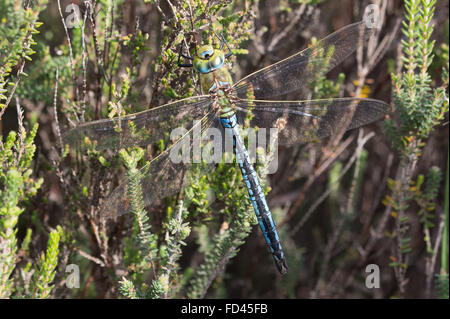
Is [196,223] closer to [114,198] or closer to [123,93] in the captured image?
[114,198]

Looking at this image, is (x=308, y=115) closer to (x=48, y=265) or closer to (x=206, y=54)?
(x=206, y=54)

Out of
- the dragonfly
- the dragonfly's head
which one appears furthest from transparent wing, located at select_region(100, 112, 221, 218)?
the dragonfly's head

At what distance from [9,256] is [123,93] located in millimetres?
712

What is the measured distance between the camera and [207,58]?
155cm

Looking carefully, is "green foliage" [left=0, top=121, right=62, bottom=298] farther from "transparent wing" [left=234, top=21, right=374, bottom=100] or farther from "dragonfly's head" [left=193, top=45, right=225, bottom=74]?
"transparent wing" [left=234, top=21, right=374, bottom=100]

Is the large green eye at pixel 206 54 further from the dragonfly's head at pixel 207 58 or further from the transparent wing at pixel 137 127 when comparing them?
the transparent wing at pixel 137 127

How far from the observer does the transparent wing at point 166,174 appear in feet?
4.92

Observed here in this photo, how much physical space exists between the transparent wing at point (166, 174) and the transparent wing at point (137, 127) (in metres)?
0.07

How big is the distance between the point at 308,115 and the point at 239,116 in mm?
313

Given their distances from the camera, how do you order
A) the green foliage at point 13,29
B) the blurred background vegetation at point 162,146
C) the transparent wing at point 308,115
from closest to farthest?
the green foliage at point 13,29 → the blurred background vegetation at point 162,146 → the transparent wing at point 308,115

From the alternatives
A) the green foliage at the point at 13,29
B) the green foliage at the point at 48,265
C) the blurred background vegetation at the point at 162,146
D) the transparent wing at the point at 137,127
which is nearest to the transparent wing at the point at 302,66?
the blurred background vegetation at the point at 162,146

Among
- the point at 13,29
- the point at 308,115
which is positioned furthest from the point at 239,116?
the point at 13,29

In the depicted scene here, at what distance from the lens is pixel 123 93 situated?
151 centimetres
